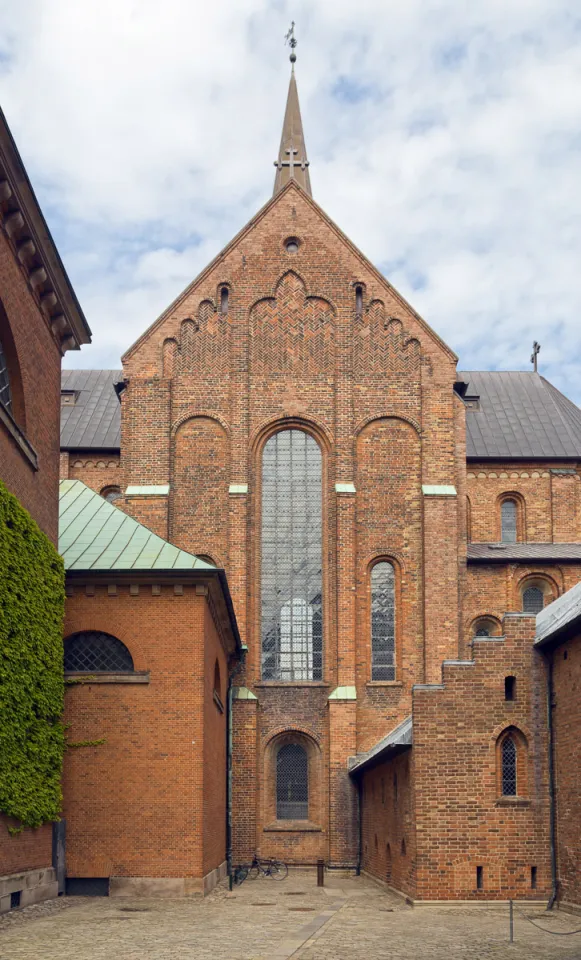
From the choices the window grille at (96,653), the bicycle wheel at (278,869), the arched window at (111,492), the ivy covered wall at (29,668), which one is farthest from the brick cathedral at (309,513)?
the arched window at (111,492)

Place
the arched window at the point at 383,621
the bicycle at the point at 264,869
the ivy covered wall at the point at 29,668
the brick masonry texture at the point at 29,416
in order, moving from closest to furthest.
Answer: the ivy covered wall at the point at 29,668 < the brick masonry texture at the point at 29,416 < the bicycle at the point at 264,869 < the arched window at the point at 383,621

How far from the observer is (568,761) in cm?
2042

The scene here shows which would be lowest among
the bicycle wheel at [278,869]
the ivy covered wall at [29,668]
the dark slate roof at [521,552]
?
the bicycle wheel at [278,869]

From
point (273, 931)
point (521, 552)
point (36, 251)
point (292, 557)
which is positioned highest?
point (36, 251)

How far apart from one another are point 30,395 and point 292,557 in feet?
50.6

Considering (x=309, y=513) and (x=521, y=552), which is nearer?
(x=309, y=513)

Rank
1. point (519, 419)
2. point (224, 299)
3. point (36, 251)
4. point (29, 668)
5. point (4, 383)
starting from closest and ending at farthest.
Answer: point (36, 251)
point (4, 383)
point (29, 668)
point (224, 299)
point (519, 419)

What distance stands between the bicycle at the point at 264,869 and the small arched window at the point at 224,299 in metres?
15.6

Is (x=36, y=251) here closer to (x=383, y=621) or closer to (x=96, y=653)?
(x=96, y=653)

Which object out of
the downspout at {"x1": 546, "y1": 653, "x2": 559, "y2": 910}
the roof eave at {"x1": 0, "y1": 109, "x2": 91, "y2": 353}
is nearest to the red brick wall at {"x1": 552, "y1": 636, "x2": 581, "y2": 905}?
the downspout at {"x1": 546, "y1": 653, "x2": 559, "y2": 910}

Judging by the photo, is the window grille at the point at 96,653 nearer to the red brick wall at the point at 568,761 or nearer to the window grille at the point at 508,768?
the window grille at the point at 508,768

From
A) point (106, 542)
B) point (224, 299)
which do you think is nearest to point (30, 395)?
point (106, 542)

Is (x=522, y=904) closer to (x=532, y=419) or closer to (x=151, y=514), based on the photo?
(x=151, y=514)

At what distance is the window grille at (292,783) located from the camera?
32219 mm
